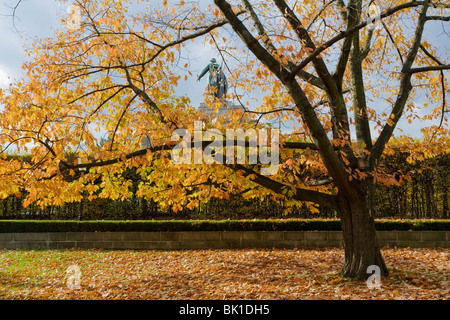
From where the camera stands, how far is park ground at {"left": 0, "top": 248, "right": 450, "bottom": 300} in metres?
5.57

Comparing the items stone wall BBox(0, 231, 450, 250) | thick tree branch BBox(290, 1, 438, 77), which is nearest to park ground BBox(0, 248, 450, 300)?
stone wall BBox(0, 231, 450, 250)

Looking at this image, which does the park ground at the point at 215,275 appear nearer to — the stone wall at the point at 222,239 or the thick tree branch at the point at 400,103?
the stone wall at the point at 222,239

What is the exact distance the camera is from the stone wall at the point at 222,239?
9883 mm

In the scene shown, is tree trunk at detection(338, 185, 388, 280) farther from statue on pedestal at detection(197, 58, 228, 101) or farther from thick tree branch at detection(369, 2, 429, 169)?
statue on pedestal at detection(197, 58, 228, 101)

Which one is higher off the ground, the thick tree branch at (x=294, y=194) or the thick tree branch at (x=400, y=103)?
the thick tree branch at (x=400, y=103)

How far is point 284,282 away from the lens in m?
6.19

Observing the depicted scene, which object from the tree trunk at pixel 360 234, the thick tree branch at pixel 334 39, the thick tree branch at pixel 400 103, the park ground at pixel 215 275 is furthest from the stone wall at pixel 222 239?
the thick tree branch at pixel 334 39

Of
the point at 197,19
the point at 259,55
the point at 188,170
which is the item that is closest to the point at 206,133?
the point at 259,55

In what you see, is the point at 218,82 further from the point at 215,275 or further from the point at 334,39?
the point at 215,275

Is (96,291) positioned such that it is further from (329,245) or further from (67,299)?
(329,245)

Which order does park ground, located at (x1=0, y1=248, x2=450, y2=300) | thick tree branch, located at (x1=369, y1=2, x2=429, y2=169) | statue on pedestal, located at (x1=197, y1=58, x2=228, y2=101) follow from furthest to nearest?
statue on pedestal, located at (x1=197, y1=58, x2=228, y2=101)
thick tree branch, located at (x1=369, y1=2, x2=429, y2=169)
park ground, located at (x1=0, y1=248, x2=450, y2=300)

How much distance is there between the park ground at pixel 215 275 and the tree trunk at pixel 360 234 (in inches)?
10.3

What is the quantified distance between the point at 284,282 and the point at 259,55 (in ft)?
12.7

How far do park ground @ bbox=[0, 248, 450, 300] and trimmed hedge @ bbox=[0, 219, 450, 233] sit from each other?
0.78 meters
